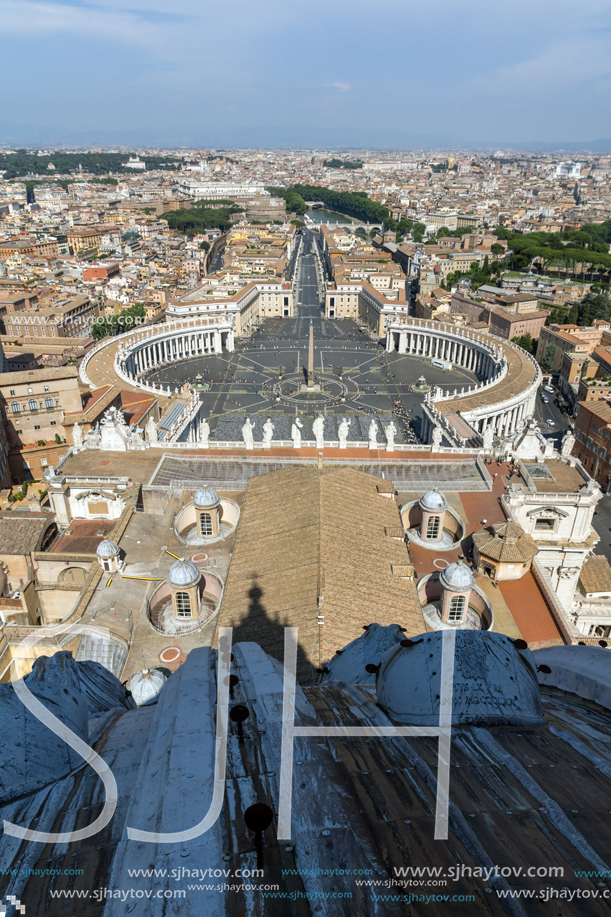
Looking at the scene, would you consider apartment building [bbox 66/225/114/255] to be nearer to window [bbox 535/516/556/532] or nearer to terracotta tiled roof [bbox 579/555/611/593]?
window [bbox 535/516/556/532]

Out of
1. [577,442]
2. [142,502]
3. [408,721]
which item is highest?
[408,721]

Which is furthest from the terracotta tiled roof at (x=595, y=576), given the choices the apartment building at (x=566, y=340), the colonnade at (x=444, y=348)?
the apartment building at (x=566, y=340)

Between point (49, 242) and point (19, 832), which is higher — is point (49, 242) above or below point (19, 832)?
below

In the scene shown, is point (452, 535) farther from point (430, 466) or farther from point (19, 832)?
point (19, 832)

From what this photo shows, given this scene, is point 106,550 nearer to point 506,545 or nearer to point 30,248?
point 506,545

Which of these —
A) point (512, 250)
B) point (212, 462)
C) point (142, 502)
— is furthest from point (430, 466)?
point (512, 250)

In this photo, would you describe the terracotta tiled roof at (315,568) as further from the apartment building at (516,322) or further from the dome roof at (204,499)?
the apartment building at (516,322)

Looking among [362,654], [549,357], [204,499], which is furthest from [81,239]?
[362,654]
